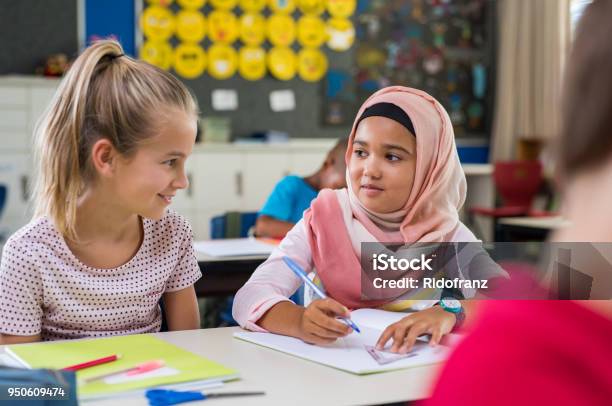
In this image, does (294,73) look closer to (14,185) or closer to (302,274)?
(14,185)

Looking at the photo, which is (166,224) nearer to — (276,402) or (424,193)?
(424,193)

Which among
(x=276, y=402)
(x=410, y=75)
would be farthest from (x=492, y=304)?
(x=410, y=75)

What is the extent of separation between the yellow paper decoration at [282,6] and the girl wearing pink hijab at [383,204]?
182 inches

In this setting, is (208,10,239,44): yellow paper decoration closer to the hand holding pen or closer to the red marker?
the hand holding pen

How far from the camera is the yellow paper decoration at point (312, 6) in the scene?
6.21 meters

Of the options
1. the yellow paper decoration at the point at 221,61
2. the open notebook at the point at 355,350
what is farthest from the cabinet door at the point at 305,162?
the open notebook at the point at 355,350

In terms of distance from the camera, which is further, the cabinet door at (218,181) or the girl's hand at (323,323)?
the cabinet door at (218,181)

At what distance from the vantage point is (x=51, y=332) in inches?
57.2

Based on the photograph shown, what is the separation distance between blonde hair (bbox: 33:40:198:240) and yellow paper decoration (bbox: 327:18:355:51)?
498cm

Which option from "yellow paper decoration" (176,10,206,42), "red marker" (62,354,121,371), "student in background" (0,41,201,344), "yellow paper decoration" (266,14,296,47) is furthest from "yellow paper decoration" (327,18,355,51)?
"red marker" (62,354,121,371)

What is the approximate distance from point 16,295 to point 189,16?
478cm

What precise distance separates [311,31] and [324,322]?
521 centimetres

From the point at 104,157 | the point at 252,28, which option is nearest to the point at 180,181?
the point at 104,157

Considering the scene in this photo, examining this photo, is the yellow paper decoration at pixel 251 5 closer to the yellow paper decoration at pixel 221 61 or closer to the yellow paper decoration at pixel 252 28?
the yellow paper decoration at pixel 252 28
